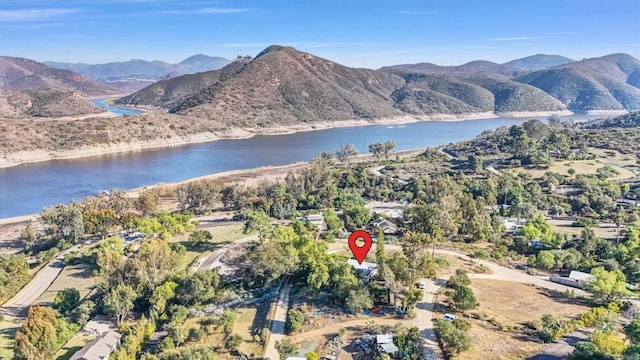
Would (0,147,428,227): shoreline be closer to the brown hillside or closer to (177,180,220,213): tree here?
(177,180,220,213): tree

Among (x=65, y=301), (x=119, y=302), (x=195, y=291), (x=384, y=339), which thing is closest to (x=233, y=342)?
(x=195, y=291)

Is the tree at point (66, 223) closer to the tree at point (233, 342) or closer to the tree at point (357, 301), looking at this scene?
the tree at point (233, 342)

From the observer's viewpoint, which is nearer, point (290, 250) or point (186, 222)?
point (290, 250)

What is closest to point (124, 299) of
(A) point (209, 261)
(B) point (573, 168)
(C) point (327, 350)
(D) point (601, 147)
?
(A) point (209, 261)

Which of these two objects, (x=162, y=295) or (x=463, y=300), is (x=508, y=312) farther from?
(x=162, y=295)

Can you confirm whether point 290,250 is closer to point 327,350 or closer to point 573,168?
point 327,350

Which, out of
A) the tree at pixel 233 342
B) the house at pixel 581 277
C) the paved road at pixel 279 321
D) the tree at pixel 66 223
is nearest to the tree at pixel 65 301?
→ the tree at pixel 233 342
